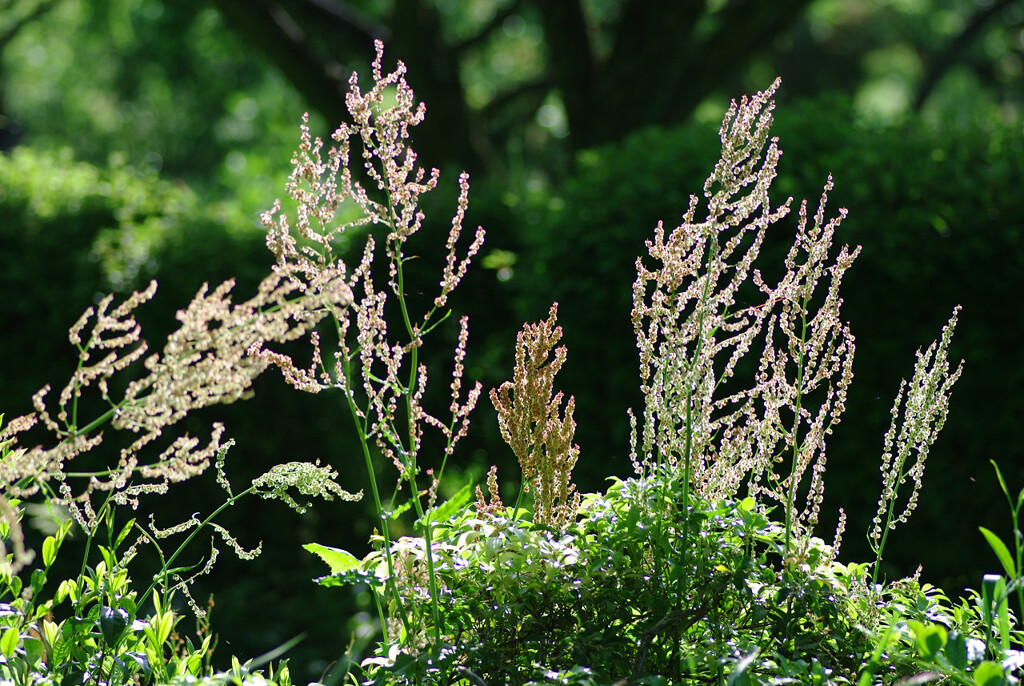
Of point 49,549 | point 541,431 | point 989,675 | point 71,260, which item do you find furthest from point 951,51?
point 49,549

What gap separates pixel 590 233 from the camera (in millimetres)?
3752

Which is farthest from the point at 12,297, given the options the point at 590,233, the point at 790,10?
the point at 790,10

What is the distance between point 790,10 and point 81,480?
20.4 feet

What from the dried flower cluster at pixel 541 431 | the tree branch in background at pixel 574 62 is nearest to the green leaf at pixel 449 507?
the dried flower cluster at pixel 541 431

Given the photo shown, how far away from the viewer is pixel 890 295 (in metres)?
3.49

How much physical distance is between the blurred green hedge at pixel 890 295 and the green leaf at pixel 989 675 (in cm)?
224

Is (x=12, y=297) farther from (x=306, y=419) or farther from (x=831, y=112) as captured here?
(x=831, y=112)

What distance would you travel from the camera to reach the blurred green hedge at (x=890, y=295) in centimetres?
344

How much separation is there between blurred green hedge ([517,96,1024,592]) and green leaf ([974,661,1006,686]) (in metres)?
2.24

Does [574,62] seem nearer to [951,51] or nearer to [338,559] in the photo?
[338,559]

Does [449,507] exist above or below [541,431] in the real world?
below

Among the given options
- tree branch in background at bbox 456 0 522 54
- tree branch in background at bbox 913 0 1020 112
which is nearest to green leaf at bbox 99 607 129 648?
tree branch in background at bbox 456 0 522 54

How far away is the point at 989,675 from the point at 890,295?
2.44 meters

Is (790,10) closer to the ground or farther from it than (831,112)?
farther from it
